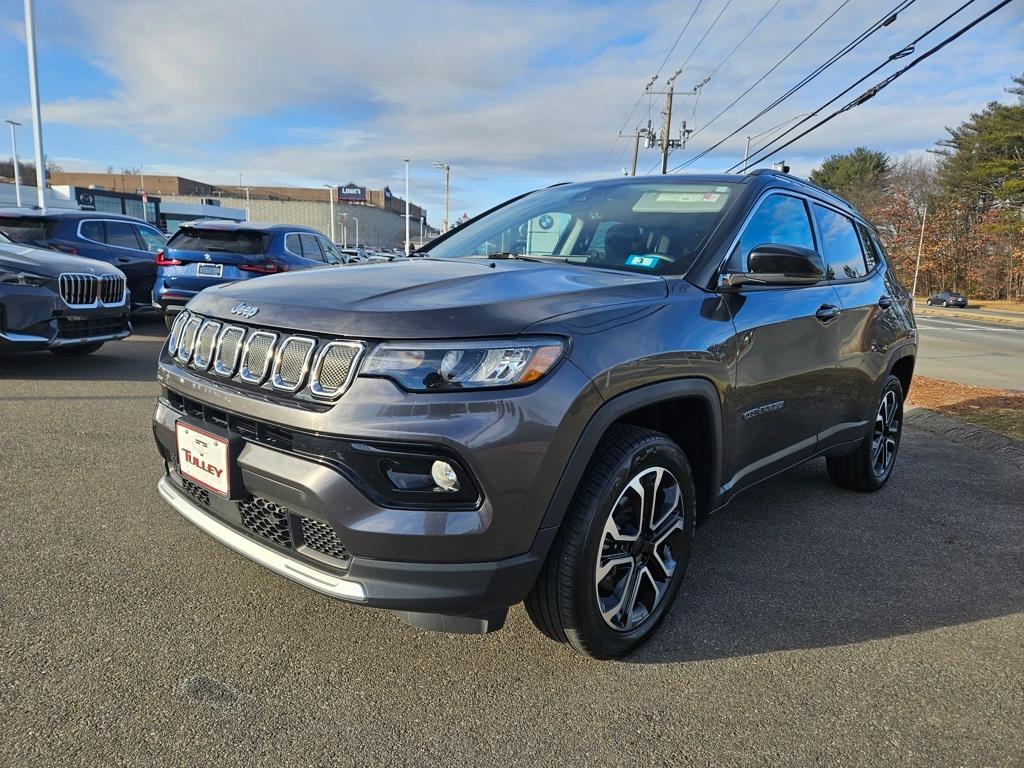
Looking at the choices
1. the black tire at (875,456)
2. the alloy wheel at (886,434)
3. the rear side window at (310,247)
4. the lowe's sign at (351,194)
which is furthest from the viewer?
the lowe's sign at (351,194)

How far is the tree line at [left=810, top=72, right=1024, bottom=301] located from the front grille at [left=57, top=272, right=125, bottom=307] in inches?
2296

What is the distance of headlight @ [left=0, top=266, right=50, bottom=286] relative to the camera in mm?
5984

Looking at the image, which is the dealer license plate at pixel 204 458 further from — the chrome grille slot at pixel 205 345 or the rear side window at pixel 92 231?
the rear side window at pixel 92 231

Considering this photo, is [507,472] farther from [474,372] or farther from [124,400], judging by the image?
[124,400]

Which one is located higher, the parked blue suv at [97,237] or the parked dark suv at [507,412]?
the parked blue suv at [97,237]

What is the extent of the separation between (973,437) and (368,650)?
224 inches

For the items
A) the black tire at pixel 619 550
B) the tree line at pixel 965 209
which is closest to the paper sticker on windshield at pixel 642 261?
the black tire at pixel 619 550

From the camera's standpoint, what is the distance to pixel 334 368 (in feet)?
Result: 6.52

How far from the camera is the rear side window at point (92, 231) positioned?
918 centimetres

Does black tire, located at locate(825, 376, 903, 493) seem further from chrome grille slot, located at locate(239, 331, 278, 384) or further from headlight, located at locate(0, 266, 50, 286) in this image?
headlight, located at locate(0, 266, 50, 286)

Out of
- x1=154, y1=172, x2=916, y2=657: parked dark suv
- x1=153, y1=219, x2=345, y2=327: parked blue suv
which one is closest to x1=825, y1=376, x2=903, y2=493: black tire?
x1=154, y1=172, x2=916, y2=657: parked dark suv

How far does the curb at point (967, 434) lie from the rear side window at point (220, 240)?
25.7ft

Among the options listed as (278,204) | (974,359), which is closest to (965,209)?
(974,359)

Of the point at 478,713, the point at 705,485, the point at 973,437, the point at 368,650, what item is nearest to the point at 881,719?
the point at 705,485
